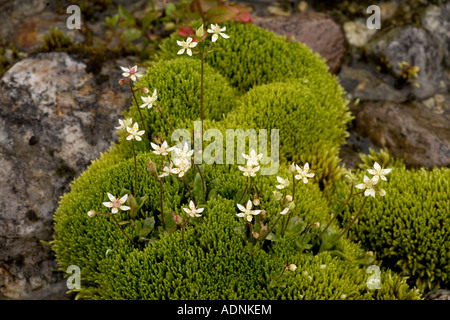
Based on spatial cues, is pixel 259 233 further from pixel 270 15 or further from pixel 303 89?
pixel 270 15

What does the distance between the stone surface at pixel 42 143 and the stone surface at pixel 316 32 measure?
225 cm

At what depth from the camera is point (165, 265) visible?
11.6ft

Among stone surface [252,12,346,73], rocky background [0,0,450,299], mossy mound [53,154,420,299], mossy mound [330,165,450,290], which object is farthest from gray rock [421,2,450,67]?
mossy mound [53,154,420,299]

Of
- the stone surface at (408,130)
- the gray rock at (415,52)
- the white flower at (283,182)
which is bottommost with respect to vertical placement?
the stone surface at (408,130)

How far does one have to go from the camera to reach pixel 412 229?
4.11 meters

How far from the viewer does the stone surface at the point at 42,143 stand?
451 centimetres

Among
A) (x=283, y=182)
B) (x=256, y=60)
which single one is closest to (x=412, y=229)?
(x=283, y=182)

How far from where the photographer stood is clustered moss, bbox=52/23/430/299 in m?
3.55

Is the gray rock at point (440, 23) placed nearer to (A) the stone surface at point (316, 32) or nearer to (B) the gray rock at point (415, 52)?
(B) the gray rock at point (415, 52)

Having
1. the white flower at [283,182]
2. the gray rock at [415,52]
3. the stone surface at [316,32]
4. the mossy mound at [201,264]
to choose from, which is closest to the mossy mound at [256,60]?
the stone surface at [316,32]

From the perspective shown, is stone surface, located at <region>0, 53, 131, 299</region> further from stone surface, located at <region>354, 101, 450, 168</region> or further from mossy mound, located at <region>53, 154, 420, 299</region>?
stone surface, located at <region>354, 101, 450, 168</region>

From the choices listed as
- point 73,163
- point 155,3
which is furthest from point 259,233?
point 155,3

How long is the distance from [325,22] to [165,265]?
176 inches

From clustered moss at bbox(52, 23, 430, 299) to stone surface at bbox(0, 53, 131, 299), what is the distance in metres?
0.30
